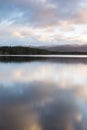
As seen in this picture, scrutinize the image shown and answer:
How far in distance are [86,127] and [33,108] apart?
2.46 meters

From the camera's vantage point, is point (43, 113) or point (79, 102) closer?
point (43, 113)

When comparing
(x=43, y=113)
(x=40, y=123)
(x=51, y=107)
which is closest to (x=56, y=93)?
(x=51, y=107)

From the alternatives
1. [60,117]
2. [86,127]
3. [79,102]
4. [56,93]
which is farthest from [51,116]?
[56,93]

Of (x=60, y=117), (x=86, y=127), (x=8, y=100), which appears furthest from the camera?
(x=8, y=100)

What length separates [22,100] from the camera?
10.2 metres

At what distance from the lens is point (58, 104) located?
9516 mm

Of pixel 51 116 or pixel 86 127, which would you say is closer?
pixel 86 127

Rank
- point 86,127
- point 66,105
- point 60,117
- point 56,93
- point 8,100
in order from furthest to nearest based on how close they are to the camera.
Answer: point 56,93
point 8,100
point 66,105
point 60,117
point 86,127

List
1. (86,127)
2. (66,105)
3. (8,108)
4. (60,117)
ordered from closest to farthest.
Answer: (86,127)
(60,117)
(8,108)
(66,105)

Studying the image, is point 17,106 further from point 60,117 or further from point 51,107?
point 60,117

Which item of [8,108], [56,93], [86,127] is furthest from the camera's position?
[56,93]

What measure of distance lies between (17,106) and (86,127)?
292cm

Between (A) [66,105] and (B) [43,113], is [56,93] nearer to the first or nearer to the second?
(A) [66,105]

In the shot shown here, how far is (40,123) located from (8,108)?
71.0 inches
